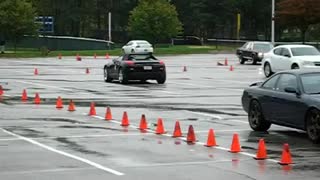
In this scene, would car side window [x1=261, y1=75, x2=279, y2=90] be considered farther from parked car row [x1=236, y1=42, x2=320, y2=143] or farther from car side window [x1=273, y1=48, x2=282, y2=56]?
car side window [x1=273, y1=48, x2=282, y2=56]

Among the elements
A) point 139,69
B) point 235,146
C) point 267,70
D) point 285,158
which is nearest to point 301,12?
point 267,70

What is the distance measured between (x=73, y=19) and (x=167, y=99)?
261ft

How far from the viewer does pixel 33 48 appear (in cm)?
8688

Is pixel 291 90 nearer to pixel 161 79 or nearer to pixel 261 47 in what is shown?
pixel 161 79

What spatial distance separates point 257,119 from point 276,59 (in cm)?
1949

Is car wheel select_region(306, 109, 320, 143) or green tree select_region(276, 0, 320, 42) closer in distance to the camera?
car wheel select_region(306, 109, 320, 143)

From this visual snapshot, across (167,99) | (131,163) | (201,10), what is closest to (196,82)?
(167,99)

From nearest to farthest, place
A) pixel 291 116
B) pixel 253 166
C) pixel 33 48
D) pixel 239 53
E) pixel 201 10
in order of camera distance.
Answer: pixel 253 166 < pixel 291 116 < pixel 239 53 < pixel 33 48 < pixel 201 10

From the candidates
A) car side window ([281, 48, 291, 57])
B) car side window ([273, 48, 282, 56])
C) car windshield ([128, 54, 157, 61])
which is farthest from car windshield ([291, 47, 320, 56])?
car windshield ([128, 54, 157, 61])

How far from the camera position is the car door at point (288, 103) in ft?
42.5

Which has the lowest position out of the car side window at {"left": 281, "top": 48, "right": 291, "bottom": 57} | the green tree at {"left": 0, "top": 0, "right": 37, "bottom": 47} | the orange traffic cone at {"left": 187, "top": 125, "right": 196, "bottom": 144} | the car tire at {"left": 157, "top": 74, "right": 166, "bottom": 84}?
the orange traffic cone at {"left": 187, "top": 125, "right": 196, "bottom": 144}

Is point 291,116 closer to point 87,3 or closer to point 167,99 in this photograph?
point 167,99

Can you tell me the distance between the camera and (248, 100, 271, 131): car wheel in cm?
1426

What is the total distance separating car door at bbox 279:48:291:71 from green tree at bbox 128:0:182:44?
44171 millimetres
